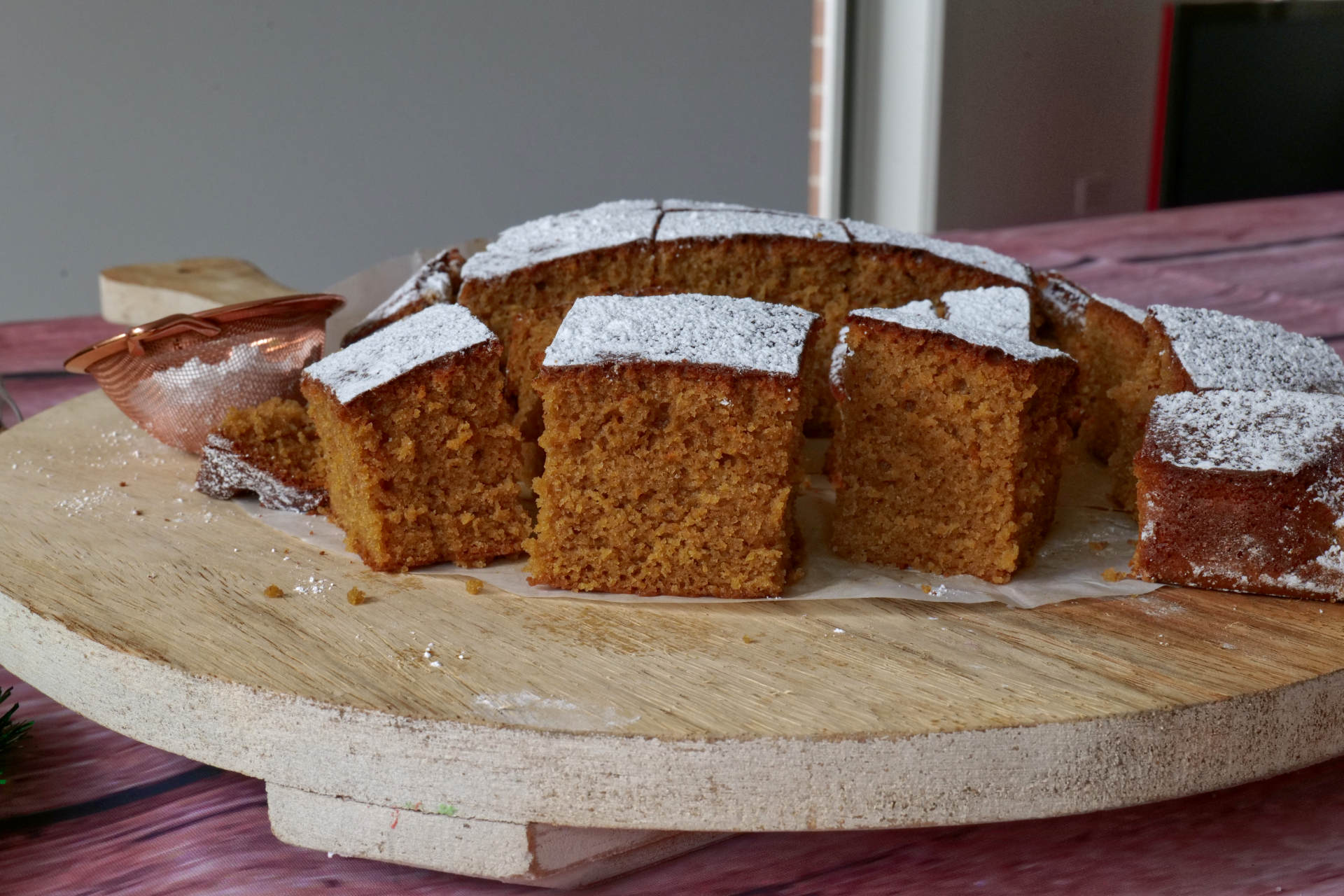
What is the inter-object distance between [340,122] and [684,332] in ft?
18.1

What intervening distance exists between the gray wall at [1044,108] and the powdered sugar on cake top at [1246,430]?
6.26 meters

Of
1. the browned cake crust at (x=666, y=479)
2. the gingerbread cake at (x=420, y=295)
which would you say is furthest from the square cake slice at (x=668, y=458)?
the gingerbread cake at (x=420, y=295)

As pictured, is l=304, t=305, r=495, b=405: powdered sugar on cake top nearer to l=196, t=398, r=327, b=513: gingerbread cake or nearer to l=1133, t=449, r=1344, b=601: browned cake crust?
l=196, t=398, r=327, b=513: gingerbread cake

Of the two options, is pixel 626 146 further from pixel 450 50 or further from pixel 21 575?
pixel 21 575

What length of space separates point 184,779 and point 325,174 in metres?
5.72

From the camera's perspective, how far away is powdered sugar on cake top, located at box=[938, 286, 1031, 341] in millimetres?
2061

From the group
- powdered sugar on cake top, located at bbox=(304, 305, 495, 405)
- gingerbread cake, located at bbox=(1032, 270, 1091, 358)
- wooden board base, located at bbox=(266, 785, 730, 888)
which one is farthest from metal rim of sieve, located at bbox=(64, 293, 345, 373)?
gingerbread cake, located at bbox=(1032, 270, 1091, 358)

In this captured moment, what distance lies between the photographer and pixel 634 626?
166 centimetres

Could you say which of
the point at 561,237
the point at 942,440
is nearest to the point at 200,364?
the point at 561,237

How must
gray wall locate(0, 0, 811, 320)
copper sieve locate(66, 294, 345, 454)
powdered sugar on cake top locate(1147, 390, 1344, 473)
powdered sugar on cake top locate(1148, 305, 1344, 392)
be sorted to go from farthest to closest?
gray wall locate(0, 0, 811, 320)
copper sieve locate(66, 294, 345, 454)
powdered sugar on cake top locate(1148, 305, 1344, 392)
powdered sugar on cake top locate(1147, 390, 1344, 473)

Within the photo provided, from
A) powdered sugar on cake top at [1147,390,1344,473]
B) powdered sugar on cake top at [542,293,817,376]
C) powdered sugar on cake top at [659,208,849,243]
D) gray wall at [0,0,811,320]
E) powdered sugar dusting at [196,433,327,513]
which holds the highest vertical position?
gray wall at [0,0,811,320]

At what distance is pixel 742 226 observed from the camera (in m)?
2.49

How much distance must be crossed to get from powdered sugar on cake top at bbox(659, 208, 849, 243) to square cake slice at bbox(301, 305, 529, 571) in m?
0.66

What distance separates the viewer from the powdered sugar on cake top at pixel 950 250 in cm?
246
